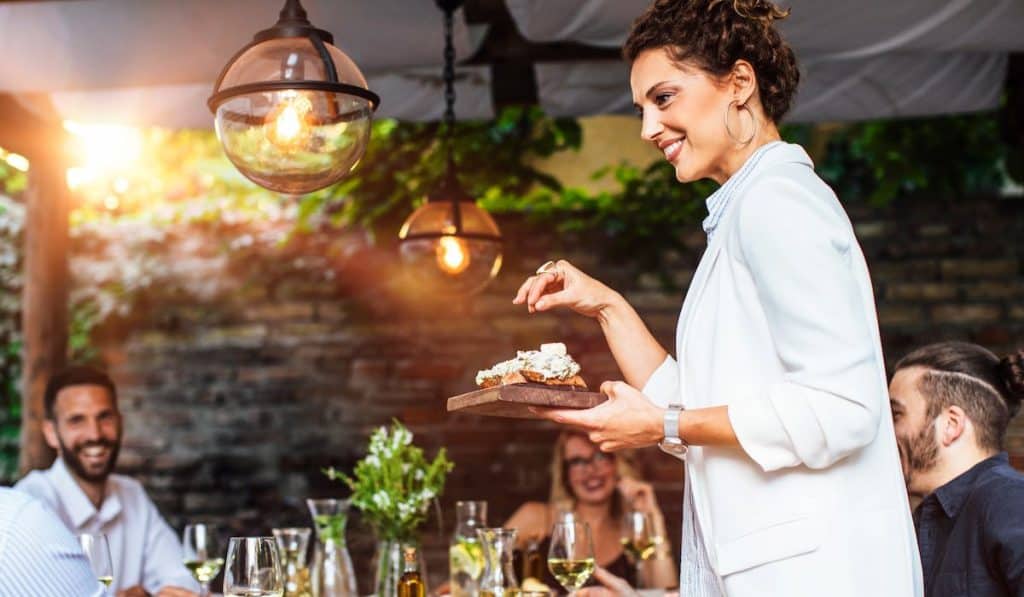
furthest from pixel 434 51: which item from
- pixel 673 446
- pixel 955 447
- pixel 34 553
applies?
pixel 673 446

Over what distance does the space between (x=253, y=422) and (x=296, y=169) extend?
2788mm

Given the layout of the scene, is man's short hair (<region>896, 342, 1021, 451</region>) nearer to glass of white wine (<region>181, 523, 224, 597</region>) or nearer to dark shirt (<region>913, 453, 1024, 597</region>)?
dark shirt (<region>913, 453, 1024, 597</region>)

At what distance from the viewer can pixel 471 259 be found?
3289mm

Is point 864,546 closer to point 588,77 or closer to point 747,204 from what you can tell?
point 747,204

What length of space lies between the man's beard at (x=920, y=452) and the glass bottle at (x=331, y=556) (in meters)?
1.28

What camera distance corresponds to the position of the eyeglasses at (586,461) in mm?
3939

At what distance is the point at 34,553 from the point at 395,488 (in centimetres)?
106

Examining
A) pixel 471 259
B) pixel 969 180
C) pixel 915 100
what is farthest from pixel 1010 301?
pixel 471 259

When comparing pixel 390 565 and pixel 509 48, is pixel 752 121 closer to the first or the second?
pixel 390 565

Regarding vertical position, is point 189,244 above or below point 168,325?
above

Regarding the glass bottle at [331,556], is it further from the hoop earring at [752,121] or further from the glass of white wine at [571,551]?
the hoop earring at [752,121]

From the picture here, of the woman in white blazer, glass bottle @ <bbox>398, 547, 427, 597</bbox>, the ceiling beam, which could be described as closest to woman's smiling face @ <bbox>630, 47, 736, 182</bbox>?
the woman in white blazer

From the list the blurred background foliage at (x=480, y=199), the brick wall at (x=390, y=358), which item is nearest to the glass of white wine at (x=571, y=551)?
the brick wall at (x=390, y=358)

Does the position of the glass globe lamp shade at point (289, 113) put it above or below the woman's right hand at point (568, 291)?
above
